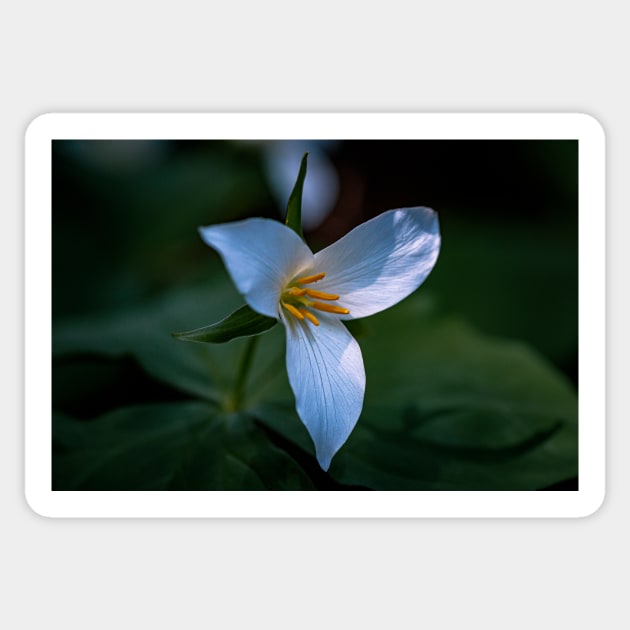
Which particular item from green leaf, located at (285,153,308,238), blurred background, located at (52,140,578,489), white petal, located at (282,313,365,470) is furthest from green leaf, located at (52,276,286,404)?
green leaf, located at (285,153,308,238)

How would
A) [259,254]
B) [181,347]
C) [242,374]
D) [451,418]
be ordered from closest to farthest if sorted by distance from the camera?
1. [259,254]
2. [242,374]
3. [451,418]
4. [181,347]

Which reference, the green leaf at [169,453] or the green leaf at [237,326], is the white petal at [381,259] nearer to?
the green leaf at [237,326]

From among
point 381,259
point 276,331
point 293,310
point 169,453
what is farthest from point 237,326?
point 276,331

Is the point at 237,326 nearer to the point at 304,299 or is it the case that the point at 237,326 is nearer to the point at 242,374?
the point at 304,299

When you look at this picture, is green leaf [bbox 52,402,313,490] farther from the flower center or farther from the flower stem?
the flower center
